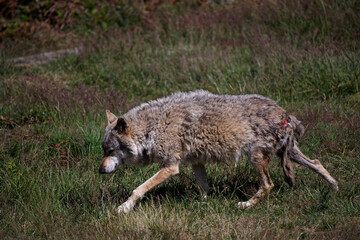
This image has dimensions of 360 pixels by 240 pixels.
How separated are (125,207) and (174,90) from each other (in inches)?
197

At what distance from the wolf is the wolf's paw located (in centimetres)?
1

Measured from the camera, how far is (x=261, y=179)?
6.00 meters

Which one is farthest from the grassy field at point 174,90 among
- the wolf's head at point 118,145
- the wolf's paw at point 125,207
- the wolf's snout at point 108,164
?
the wolf's head at point 118,145

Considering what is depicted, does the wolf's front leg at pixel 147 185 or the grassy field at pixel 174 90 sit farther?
the wolf's front leg at pixel 147 185

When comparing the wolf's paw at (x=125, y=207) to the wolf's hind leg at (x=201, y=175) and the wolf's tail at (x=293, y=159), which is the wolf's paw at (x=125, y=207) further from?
the wolf's tail at (x=293, y=159)

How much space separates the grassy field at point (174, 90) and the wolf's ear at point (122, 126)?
74 centimetres

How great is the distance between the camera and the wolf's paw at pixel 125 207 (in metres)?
5.61

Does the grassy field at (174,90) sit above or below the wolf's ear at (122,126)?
below

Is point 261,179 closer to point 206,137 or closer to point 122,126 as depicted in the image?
point 206,137

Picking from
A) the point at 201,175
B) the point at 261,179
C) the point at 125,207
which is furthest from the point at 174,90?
the point at 125,207

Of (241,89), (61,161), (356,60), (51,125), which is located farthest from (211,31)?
(61,161)

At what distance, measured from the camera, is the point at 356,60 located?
9102 millimetres

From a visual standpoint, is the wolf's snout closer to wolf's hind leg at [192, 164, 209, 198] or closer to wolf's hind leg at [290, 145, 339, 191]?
wolf's hind leg at [192, 164, 209, 198]

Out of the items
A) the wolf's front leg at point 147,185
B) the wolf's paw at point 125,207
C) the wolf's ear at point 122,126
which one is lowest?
the wolf's paw at point 125,207
